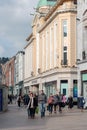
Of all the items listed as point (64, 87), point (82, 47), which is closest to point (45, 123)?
point (82, 47)

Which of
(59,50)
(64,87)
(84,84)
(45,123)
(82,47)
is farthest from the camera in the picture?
(59,50)

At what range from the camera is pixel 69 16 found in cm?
6088

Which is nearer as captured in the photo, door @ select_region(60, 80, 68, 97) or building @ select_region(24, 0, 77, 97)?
building @ select_region(24, 0, 77, 97)

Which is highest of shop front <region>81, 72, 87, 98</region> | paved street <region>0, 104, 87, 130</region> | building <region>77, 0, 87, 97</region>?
building <region>77, 0, 87, 97</region>

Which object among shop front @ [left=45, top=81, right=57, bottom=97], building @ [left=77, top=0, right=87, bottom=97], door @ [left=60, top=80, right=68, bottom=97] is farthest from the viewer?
shop front @ [left=45, top=81, right=57, bottom=97]

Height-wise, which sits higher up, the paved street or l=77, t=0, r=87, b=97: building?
l=77, t=0, r=87, b=97: building

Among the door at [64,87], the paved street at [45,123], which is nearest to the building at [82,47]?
the door at [64,87]

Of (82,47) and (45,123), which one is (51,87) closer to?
(82,47)

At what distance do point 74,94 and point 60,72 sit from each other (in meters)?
3.66

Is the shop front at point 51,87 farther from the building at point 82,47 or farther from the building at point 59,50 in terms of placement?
the building at point 82,47

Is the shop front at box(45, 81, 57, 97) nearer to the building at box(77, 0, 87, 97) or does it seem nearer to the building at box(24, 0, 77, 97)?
the building at box(24, 0, 77, 97)

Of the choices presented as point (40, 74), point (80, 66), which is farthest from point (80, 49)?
point (40, 74)

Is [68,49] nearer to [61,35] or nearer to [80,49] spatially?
[61,35]

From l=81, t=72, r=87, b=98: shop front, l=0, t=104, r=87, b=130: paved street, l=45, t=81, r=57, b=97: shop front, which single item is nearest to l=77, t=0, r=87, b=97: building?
l=81, t=72, r=87, b=98: shop front
